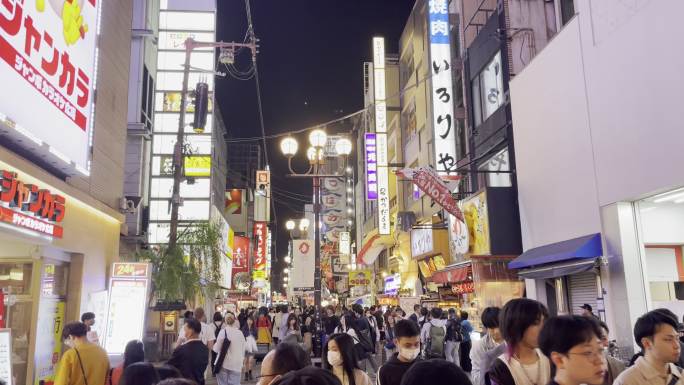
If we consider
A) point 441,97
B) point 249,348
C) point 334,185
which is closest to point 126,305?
point 249,348

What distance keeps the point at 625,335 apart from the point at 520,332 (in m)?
8.87

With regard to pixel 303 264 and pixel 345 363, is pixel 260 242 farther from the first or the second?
pixel 345 363

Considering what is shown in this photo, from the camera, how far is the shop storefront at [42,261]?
9.79 metres

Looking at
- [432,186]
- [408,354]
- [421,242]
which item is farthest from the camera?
[421,242]

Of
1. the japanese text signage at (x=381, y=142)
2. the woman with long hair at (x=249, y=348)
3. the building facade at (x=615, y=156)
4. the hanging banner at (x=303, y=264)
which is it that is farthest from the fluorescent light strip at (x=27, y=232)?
the japanese text signage at (x=381, y=142)

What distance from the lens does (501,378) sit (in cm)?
398

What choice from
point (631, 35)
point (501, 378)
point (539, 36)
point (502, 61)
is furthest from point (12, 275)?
point (539, 36)

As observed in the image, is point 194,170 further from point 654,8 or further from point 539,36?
point 654,8

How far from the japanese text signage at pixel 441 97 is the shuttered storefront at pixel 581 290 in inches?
237

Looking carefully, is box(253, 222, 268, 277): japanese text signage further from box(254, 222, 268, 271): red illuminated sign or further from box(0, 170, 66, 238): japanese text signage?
box(0, 170, 66, 238): japanese text signage

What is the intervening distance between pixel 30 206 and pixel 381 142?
24360mm

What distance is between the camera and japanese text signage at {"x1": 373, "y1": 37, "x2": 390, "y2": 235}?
3238 centimetres

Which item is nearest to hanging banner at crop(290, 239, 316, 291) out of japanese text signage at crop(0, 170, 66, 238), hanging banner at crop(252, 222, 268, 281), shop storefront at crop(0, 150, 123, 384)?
shop storefront at crop(0, 150, 123, 384)

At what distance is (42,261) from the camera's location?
11453mm
